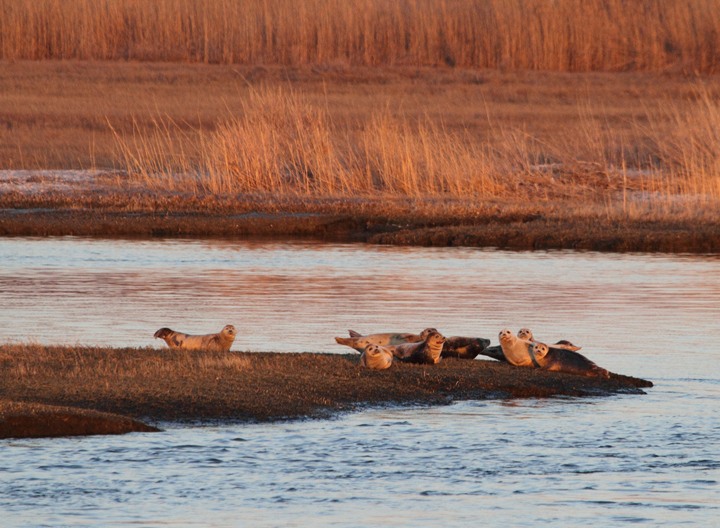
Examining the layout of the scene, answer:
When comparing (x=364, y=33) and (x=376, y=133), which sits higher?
(x=364, y=33)

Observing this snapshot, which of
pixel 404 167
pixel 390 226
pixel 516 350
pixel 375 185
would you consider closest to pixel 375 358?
pixel 516 350

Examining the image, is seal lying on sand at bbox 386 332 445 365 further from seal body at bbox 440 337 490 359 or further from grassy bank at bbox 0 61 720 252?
grassy bank at bbox 0 61 720 252

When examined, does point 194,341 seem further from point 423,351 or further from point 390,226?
point 390,226

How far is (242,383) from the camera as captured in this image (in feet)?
34.8

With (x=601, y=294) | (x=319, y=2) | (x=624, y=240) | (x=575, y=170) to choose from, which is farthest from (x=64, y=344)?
(x=319, y=2)

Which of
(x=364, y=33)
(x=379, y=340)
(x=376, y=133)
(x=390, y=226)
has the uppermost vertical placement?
(x=364, y=33)

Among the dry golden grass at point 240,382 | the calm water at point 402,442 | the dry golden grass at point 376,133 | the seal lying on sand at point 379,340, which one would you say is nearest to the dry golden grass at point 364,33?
the dry golden grass at point 376,133

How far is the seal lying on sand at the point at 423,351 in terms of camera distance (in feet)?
37.4

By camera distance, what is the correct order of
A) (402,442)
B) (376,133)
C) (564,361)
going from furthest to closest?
(376,133) → (564,361) → (402,442)

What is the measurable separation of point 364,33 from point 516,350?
44.0 metres

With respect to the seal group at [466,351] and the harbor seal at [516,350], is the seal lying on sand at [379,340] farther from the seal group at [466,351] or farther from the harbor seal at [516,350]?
the harbor seal at [516,350]

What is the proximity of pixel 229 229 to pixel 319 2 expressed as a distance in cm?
3040

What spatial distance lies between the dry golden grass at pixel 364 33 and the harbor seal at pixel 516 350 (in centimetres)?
4256

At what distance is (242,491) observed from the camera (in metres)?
8.02
